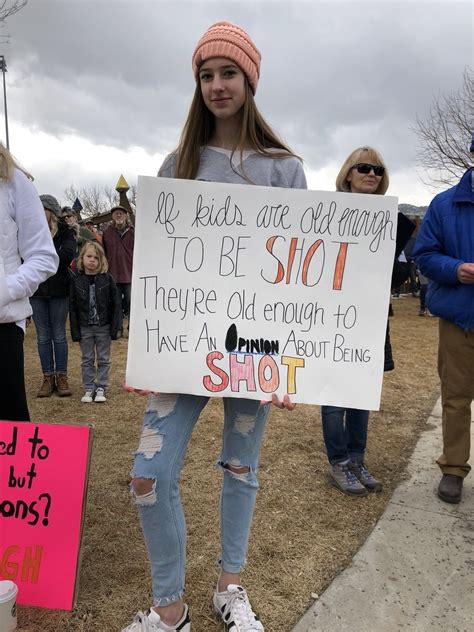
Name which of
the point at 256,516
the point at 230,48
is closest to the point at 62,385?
the point at 256,516

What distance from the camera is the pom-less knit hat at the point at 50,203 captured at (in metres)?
4.42

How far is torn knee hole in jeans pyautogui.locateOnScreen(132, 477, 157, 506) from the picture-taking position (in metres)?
1.52

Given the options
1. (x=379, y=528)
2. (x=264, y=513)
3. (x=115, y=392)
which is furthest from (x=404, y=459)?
(x=115, y=392)

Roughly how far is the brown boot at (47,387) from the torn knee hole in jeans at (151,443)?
3685mm

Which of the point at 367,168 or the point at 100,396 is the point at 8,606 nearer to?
the point at 367,168

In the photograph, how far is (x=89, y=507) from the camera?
105 inches

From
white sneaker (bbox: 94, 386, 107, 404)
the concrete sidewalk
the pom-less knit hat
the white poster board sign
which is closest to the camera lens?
the white poster board sign

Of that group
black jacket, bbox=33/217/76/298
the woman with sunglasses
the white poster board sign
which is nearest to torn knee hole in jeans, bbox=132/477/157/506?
the white poster board sign

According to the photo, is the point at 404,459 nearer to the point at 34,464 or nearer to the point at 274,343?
the point at 274,343

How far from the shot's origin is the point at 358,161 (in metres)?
2.63

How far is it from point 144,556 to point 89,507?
58 centimetres

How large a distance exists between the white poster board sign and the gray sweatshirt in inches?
4.0

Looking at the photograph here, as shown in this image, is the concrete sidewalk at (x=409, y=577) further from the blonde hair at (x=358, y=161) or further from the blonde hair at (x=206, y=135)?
the blonde hair at (x=358, y=161)

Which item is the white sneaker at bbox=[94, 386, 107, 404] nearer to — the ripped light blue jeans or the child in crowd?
the child in crowd
